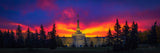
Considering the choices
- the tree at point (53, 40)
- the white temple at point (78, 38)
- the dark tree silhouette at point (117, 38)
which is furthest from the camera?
the white temple at point (78, 38)

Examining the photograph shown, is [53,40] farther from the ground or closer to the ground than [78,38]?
farther from the ground

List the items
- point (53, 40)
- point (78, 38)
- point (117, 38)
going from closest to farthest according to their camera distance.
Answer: point (117, 38) → point (53, 40) → point (78, 38)

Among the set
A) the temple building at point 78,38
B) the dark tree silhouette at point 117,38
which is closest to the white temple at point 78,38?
the temple building at point 78,38

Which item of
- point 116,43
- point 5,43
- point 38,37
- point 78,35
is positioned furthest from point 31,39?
point 78,35

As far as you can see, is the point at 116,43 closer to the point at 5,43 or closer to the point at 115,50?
the point at 115,50

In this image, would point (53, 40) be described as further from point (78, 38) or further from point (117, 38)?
point (78, 38)

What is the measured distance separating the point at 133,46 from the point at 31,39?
142 ft

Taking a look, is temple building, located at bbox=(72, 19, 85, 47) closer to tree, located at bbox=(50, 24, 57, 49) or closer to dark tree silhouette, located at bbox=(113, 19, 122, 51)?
tree, located at bbox=(50, 24, 57, 49)

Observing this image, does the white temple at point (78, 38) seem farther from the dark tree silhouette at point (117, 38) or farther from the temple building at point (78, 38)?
the dark tree silhouette at point (117, 38)

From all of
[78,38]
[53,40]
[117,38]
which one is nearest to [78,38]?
[78,38]

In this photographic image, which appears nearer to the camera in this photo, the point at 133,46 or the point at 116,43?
the point at 116,43

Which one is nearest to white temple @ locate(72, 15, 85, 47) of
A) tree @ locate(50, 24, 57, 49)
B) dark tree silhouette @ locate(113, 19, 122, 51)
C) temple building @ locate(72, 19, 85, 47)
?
temple building @ locate(72, 19, 85, 47)

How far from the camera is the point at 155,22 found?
227 ft

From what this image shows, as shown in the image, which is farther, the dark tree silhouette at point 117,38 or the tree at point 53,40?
the tree at point 53,40
